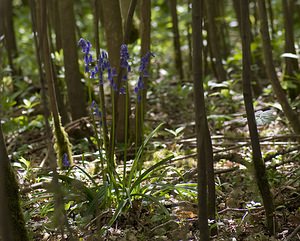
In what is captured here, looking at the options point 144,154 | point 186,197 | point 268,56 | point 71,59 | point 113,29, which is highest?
point 113,29

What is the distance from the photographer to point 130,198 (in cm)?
284

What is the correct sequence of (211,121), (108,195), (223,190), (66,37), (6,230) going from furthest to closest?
(211,121) < (66,37) < (223,190) < (108,195) < (6,230)

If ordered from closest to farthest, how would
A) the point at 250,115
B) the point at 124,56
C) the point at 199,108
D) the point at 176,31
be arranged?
the point at 199,108 → the point at 250,115 → the point at 124,56 → the point at 176,31

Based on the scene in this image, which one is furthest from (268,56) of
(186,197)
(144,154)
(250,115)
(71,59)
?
(71,59)

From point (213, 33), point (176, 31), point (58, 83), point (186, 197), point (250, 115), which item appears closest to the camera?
point (250, 115)

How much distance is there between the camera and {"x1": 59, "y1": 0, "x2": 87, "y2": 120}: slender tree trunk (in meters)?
4.31

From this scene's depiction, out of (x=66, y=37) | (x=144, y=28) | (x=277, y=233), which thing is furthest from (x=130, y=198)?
(x=66, y=37)

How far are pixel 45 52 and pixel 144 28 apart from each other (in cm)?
75

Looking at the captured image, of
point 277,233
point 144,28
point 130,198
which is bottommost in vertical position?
point 277,233

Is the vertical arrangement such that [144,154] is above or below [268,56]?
below

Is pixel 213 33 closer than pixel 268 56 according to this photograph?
No

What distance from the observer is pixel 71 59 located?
443 centimetres

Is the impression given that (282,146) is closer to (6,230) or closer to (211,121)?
(211,121)

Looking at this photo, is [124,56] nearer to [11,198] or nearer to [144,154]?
[11,198]
